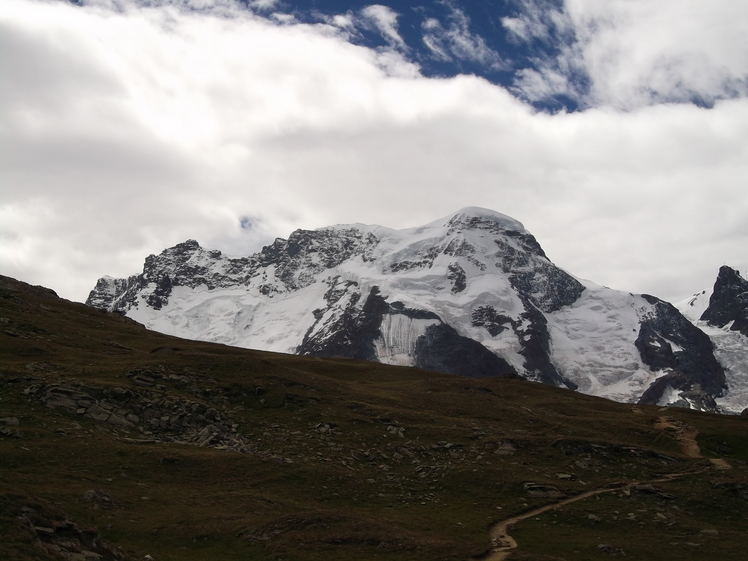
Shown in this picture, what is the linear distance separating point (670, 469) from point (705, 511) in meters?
10.6

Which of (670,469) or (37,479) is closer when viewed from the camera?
(37,479)

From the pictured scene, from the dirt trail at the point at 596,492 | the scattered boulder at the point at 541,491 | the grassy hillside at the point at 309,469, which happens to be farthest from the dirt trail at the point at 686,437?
the scattered boulder at the point at 541,491

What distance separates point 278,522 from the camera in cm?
4553

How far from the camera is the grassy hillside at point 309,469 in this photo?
43.2m

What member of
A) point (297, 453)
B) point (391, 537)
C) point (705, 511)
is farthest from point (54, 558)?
point (705, 511)

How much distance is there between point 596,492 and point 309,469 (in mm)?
24392

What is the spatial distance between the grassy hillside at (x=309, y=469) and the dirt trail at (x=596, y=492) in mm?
441

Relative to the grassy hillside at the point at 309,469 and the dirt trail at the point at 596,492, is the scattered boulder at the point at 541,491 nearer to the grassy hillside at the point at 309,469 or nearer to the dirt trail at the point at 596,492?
the grassy hillside at the point at 309,469

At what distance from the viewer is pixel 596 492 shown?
60.2m

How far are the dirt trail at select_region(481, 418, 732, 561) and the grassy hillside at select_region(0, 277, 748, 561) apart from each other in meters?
0.44

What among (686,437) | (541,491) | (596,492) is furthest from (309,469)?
(686,437)

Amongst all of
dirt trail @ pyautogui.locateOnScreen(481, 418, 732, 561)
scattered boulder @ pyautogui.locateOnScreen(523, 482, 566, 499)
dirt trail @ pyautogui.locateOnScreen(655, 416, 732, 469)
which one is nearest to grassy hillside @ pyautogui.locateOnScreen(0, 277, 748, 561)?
scattered boulder @ pyautogui.locateOnScreen(523, 482, 566, 499)

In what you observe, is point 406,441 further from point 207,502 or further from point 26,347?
point 26,347

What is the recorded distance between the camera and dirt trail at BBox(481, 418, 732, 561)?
4643 centimetres
